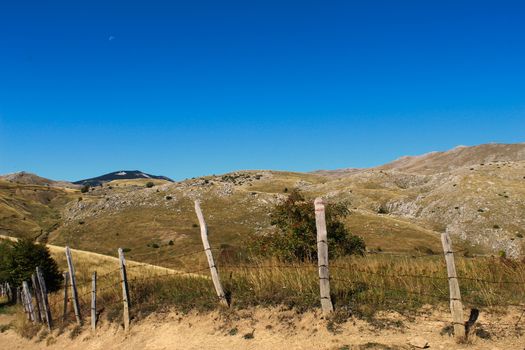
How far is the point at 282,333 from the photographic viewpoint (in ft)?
38.5

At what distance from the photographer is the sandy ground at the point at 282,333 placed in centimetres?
998

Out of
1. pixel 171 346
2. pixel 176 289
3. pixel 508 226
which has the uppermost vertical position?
pixel 176 289

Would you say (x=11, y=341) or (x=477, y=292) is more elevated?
(x=477, y=292)

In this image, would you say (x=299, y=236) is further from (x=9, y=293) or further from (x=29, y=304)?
(x=9, y=293)

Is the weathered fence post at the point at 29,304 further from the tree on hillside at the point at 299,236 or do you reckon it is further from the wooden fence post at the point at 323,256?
the tree on hillside at the point at 299,236

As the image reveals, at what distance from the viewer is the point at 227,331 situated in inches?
497

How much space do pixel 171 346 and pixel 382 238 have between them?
285 ft

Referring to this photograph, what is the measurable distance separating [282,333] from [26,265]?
32.4 m

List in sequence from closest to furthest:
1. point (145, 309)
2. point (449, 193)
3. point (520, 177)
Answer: point (145, 309) → point (449, 193) → point (520, 177)

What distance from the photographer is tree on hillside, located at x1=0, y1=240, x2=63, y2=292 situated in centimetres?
3575

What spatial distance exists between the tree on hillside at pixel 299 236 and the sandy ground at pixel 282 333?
1801 centimetres

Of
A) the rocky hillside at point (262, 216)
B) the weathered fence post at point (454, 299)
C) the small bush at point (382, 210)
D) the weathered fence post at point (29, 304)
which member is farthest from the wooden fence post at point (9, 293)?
the small bush at point (382, 210)

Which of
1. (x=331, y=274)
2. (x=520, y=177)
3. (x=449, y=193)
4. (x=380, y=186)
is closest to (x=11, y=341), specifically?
(x=331, y=274)

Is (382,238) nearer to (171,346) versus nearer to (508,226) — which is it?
(508,226)
